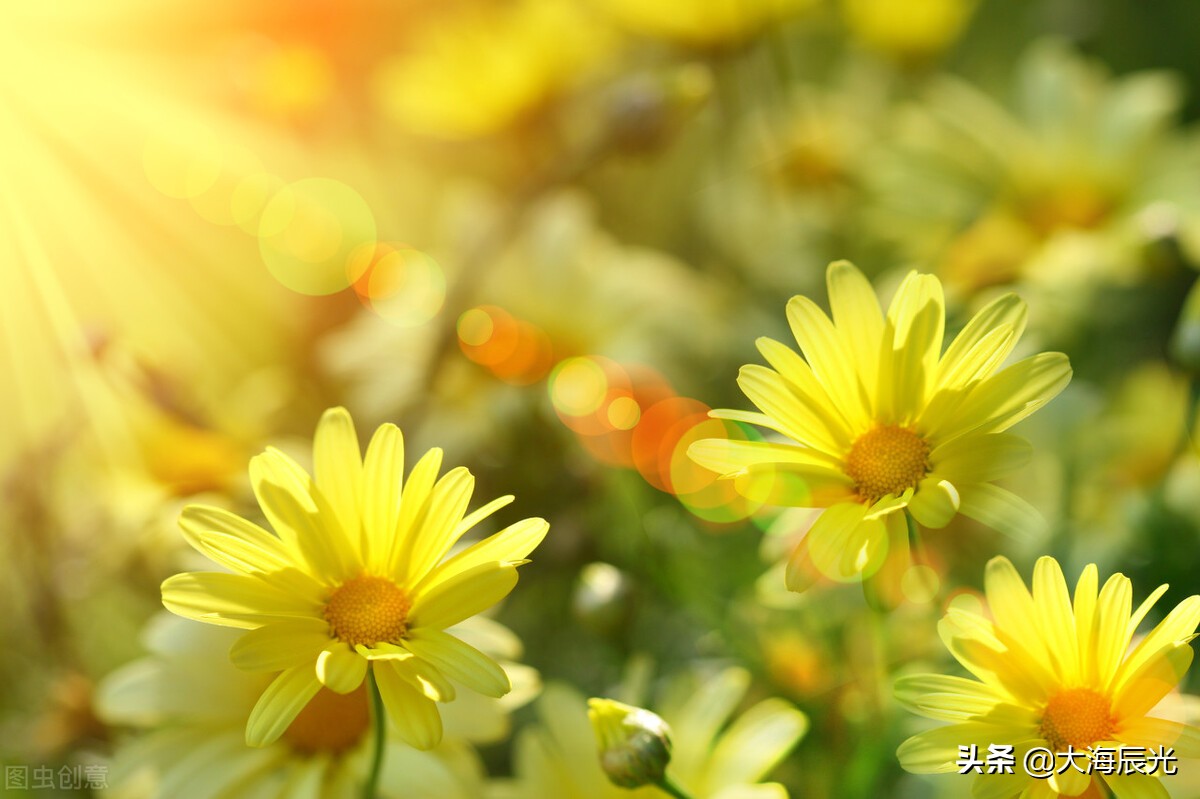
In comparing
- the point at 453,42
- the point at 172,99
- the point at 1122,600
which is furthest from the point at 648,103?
the point at 172,99

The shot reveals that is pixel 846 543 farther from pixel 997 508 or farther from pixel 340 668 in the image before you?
pixel 340 668

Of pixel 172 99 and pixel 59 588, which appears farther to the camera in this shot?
pixel 172 99

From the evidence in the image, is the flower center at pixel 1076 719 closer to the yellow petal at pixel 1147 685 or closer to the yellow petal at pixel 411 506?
the yellow petal at pixel 1147 685

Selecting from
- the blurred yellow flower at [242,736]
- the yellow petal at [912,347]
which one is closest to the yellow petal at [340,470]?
the blurred yellow flower at [242,736]

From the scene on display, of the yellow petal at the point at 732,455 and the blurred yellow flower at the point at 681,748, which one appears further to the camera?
the blurred yellow flower at the point at 681,748

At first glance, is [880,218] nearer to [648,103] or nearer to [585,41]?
[648,103]

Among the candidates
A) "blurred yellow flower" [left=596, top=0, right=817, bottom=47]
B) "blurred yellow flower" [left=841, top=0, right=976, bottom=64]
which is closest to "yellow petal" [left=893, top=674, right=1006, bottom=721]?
"blurred yellow flower" [left=596, top=0, right=817, bottom=47]
